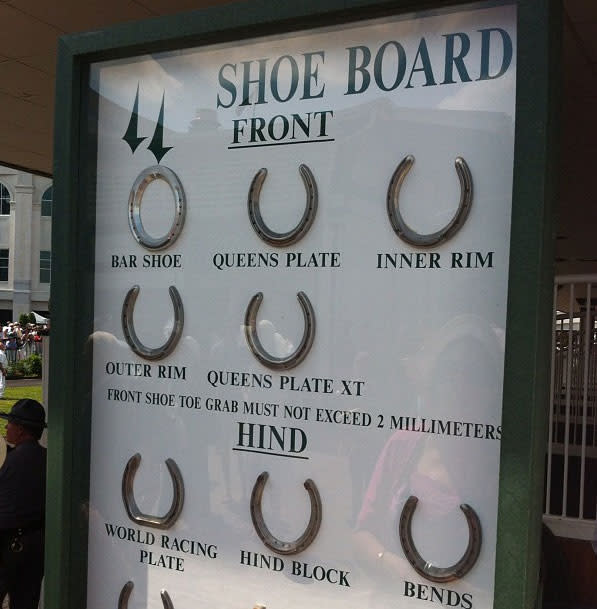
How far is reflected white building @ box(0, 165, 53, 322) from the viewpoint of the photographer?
4850 cm

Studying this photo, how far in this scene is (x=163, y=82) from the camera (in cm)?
266

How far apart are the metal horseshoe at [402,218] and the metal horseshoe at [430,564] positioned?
73 cm

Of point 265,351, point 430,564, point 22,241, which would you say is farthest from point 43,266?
point 430,564

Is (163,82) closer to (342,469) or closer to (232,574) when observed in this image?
(342,469)

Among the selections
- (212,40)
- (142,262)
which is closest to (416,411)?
(142,262)

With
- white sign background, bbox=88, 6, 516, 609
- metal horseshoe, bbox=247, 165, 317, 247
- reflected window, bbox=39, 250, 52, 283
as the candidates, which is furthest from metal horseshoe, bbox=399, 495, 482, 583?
A: reflected window, bbox=39, 250, 52, 283

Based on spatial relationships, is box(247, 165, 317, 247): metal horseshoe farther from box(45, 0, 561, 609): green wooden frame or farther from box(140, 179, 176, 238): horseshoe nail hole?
box(45, 0, 561, 609): green wooden frame

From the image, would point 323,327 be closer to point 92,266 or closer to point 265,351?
point 265,351

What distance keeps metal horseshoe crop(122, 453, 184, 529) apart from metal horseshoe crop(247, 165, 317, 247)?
2.75 feet

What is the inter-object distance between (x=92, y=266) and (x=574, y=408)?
3633 millimetres

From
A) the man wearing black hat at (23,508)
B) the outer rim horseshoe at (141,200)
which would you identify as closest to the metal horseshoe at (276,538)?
the outer rim horseshoe at (141,200)

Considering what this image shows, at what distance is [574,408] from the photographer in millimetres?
5215

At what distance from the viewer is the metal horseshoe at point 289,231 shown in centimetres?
240

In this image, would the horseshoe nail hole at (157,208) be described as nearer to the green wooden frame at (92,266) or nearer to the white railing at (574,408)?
the green wooden frame at (92,266)
